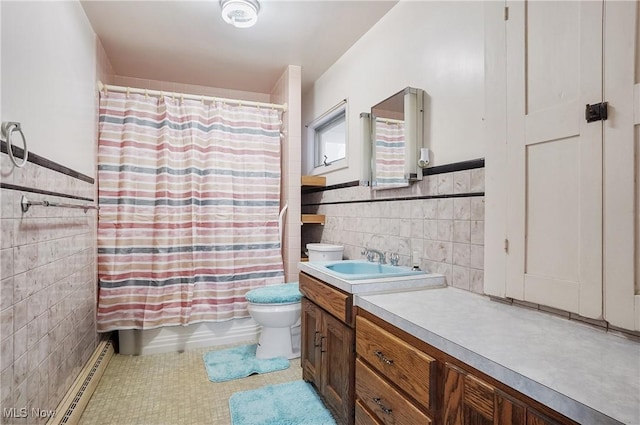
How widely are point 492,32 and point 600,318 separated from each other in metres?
1.13

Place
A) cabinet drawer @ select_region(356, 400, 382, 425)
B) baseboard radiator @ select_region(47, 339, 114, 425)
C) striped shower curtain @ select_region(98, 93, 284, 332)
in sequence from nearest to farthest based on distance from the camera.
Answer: cabinet drawer @ select_region(356, 400, 382, 425) < baseboard radiator @ select_region(47, 339, 114, 425) < striped shower curtain @ select_region(98, 93, 284, 332)

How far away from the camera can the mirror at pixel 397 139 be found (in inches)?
71.3

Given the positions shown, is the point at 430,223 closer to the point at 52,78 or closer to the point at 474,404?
the point at 474,404

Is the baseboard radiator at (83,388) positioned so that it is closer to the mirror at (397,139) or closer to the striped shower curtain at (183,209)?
the striped shower curtain at (183,209)

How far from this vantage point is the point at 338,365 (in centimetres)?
160

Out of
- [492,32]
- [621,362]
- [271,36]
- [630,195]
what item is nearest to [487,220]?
[630,195]

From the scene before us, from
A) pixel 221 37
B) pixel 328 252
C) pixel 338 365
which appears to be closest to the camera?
pixel 338 365

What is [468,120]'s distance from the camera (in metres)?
1.52

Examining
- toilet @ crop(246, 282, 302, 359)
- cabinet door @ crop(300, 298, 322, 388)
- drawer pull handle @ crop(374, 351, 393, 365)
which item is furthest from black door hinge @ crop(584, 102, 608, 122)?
toilet @ crop(246, 282, 302, 359)

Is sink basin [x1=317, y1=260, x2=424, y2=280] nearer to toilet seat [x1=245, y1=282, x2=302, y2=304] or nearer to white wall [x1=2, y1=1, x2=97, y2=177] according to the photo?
toilet seat [x1=245, y1=282, x2=302, y2=304]

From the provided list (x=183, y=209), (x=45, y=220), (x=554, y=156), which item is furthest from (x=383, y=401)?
(x=183, y=209)

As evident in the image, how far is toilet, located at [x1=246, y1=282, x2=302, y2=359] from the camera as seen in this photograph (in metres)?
2.32

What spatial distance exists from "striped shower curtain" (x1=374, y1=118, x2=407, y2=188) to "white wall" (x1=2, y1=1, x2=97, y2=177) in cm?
178

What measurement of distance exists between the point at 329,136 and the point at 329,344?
6.45ft
